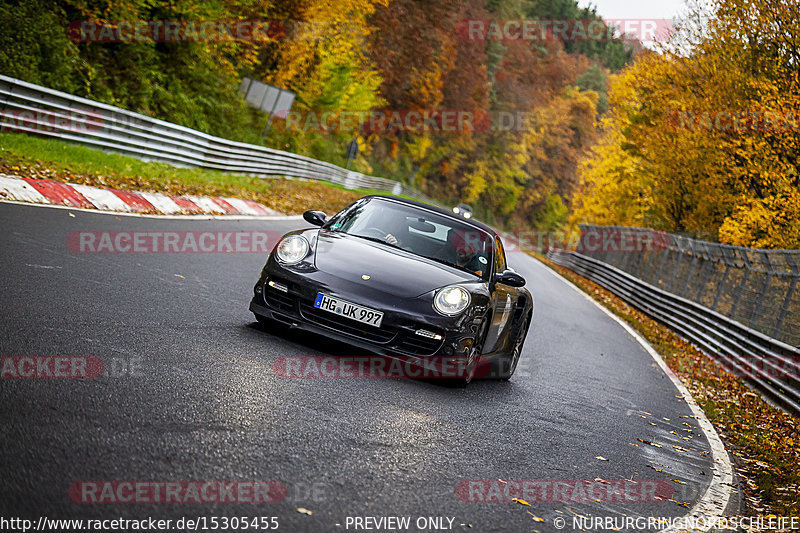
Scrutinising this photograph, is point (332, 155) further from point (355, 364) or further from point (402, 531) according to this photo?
point (402, 531)

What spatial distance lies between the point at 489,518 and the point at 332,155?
4637cm

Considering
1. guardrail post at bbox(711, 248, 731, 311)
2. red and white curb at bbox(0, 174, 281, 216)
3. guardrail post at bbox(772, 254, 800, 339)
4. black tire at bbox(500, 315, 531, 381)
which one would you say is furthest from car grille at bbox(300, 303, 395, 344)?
guardrail post at bbox(711, 248, 731, 311)

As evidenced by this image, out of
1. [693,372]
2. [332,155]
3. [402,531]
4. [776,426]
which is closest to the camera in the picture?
[402,531]

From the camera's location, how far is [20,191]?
11.2 metres

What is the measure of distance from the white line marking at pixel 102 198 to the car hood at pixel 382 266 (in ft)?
20.2

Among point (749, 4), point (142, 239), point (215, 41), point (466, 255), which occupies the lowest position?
point (142, 239)

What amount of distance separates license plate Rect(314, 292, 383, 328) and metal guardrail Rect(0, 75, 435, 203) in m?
9.92

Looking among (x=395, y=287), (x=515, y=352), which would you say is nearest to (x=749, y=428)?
(x=515, y=352)

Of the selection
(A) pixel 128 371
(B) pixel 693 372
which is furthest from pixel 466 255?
(B) pixel 693 372

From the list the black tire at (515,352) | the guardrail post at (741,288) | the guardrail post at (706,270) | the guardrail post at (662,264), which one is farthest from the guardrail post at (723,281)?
the black tire at (515,352)

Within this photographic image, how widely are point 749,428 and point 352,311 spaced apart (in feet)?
16.5

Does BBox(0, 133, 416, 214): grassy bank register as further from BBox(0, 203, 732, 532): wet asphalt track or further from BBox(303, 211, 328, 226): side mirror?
BBox(303, 211, 328, 226): side mirror

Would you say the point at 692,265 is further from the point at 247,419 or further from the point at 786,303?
the point at 247,419

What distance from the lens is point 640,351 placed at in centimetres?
1449
